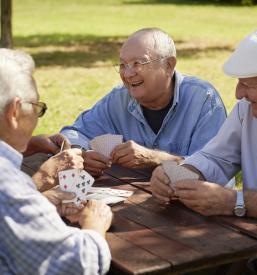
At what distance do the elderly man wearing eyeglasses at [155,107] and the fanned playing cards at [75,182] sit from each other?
96 cm

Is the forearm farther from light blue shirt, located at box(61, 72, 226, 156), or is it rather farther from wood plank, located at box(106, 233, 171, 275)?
light blue shirt, located at box(61, 72, 226, 156)

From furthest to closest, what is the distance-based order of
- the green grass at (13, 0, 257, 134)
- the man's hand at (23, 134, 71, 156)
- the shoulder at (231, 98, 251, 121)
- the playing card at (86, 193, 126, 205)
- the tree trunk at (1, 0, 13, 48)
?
1. the tree trunk at (1, 0, 13, 48)
2. the green grass at (13, 0, 257, 134)
3. the man's hand at (23, 134, 71, 156)
4. the shoulder at (231, 98, 251, 121)
5. the playing card at (86, 193, 126, 205)

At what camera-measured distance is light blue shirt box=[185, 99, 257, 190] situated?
351cm

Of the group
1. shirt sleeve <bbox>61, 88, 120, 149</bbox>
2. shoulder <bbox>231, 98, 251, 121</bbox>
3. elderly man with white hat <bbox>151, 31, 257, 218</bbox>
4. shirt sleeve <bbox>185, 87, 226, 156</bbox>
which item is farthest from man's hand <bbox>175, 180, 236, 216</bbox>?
shirt sleeve <bbox>61, 88, 120, 149</bbox>

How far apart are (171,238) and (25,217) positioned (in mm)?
677

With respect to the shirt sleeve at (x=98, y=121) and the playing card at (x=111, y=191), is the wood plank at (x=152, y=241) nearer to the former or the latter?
the playing card at (x=111, y=191)

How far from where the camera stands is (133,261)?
8.38 feet

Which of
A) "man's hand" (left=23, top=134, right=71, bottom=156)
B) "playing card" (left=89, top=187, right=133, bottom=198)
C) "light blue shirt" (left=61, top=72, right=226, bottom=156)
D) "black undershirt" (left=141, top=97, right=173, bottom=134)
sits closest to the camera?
"playing card" (left=89, top=187, right=133, bottom=198)

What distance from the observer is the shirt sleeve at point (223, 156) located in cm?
360

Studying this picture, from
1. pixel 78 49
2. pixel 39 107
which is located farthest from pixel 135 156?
pixel 78 49

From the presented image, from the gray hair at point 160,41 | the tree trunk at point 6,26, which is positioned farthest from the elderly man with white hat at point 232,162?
Answer: the tree trunk at point 6,26

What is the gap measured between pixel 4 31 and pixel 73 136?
414 inches

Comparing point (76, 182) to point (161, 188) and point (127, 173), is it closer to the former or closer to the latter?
point (161, 188)

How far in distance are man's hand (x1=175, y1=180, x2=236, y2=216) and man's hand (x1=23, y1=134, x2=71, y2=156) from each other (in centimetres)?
110
